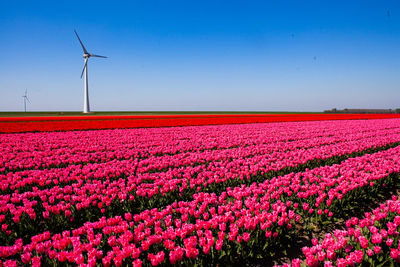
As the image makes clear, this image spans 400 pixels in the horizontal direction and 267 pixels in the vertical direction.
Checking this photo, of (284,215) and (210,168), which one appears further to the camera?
(210,168)

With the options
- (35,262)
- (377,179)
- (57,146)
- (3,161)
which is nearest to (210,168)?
(377,179)

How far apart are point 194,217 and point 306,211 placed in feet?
8.66

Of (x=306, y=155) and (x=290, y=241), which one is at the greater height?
(x=306, y=155)

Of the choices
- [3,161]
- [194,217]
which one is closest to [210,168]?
[194,217]

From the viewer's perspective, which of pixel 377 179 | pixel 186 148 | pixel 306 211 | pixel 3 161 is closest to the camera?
pixel 306 211

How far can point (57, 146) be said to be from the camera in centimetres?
1352

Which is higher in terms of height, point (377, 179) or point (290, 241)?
point (377, 179)

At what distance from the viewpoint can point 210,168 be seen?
27.2 feet

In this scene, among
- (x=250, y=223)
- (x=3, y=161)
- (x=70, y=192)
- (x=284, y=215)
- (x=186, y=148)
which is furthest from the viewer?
(x=186, y=148)

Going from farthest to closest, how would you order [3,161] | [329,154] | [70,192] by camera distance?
[329,154] < [3,161] < [70,192]

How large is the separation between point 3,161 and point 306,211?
11.9 m

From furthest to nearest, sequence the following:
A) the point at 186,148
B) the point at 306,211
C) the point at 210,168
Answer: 1. the point at 186,148
2. the point at 210,168
3. the point at 306,211

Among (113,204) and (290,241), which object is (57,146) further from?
(290,241)

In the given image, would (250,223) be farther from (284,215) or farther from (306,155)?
(306,155)
